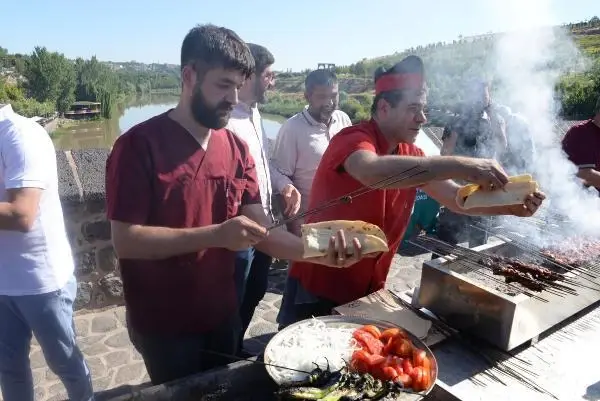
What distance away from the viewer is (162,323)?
222 centimetres

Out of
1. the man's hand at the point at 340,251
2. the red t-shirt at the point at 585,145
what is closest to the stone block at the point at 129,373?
the man's hand at the point at 340,251

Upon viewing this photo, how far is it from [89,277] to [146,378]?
5.12ft

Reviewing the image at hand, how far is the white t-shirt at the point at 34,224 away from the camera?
2.34 metres

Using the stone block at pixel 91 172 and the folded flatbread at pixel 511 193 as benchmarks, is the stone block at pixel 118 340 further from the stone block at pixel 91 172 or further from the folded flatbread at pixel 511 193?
the folded flatbread at pixel 511 193

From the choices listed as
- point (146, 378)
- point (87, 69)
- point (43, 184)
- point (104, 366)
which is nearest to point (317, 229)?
point (43, 184)

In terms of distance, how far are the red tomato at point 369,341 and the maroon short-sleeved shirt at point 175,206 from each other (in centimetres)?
82

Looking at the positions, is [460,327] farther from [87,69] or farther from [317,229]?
[87,69]

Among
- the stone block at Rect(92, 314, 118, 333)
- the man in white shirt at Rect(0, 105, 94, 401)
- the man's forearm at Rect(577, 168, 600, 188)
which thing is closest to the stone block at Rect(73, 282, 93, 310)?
the stone block at Rect(92, 314, 118, 333)

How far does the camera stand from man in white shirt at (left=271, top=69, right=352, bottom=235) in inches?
195

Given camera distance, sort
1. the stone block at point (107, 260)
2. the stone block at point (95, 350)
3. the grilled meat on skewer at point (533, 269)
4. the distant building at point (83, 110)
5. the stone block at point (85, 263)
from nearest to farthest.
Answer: the grilled meat on skewer at point (533, 269) < the stone block at point (95, 350) < the stone block at point (85, 263) < the stone block at point (107, 260) < the distant building at point (83, 110)

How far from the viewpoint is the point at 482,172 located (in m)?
2.35

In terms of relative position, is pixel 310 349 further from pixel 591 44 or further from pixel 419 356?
pixel 591 44

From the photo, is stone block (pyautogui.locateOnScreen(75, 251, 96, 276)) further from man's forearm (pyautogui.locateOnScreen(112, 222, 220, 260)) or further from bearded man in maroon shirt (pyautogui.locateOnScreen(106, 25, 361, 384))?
man's forearm (pyautogui.locateOnScreen(112, 222, 220, 260))

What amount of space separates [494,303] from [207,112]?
178 cm
